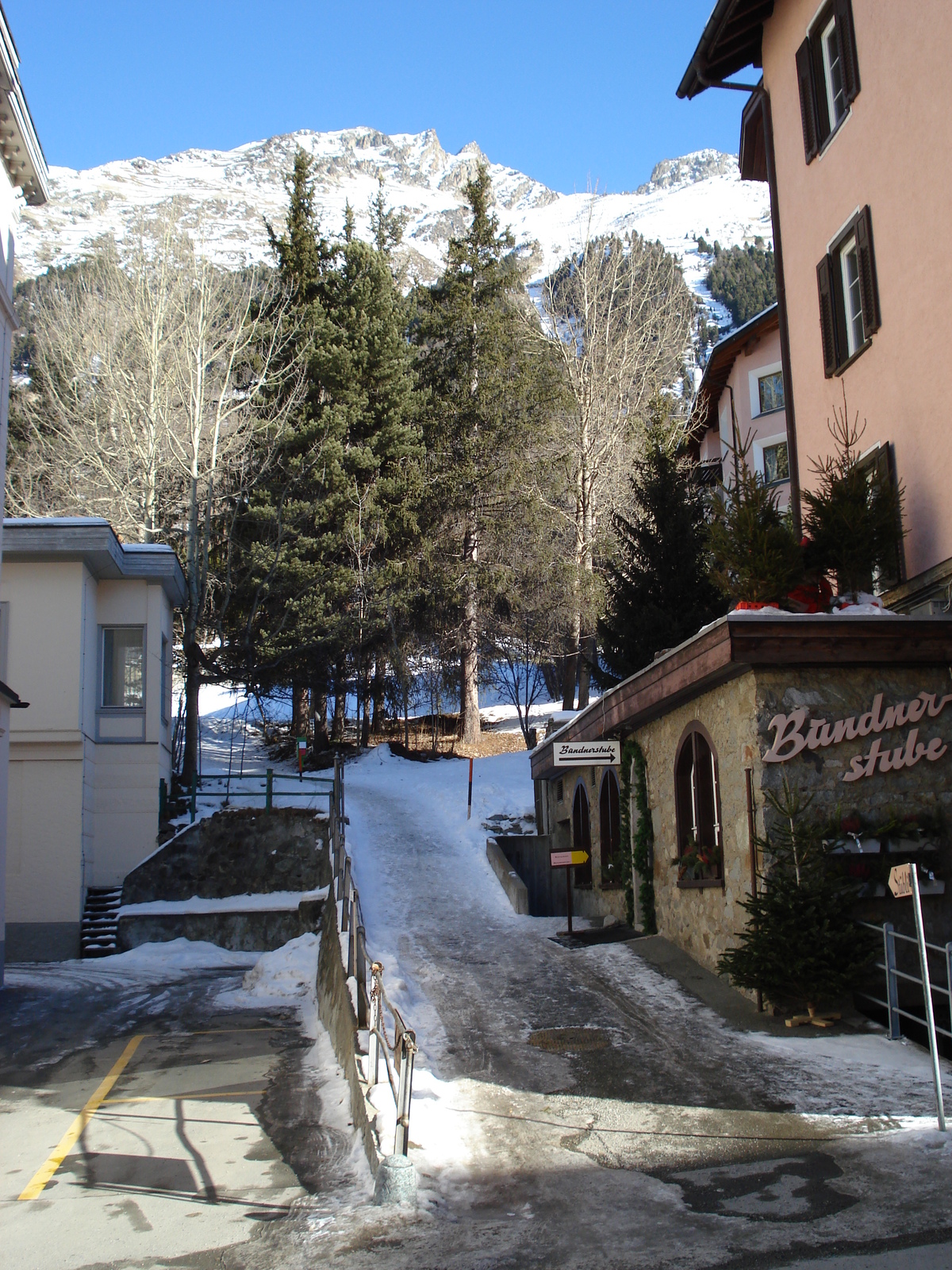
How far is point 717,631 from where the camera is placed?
10359 mm

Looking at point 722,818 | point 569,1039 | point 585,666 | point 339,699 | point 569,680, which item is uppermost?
point 569,680

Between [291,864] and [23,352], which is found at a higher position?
[23,352]

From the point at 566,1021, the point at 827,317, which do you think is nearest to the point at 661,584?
the point at 827,317

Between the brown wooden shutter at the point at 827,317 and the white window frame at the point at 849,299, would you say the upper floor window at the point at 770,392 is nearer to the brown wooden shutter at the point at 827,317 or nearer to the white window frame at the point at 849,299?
the brown wooden shutter at the point at 827,317

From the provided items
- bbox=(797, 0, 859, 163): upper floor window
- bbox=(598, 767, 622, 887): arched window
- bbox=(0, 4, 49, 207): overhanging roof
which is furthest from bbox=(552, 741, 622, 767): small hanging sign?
bbox=(0, 4, 49, 207): overhanging roof

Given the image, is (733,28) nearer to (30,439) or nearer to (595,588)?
(595,588)

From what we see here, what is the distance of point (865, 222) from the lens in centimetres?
1351

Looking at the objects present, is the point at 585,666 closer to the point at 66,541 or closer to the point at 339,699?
the point at 339,699

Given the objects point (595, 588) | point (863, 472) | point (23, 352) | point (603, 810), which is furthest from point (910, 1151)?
point (23, 352)

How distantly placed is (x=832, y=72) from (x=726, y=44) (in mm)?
2817

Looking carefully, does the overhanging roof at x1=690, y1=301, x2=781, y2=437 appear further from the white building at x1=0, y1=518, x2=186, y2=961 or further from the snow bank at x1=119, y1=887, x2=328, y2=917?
the snow bank at x1=119, y1=887, x2=328, y2=917

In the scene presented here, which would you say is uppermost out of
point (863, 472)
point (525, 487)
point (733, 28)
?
Answer: point (733, 28)

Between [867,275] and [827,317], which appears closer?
[867,275]

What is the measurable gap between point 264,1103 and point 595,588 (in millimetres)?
23052
